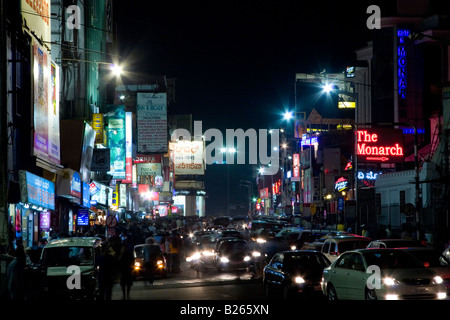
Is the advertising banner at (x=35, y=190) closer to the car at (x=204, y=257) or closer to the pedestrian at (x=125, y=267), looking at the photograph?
the car at (x=204, y=257)

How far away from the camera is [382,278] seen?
47.1ft

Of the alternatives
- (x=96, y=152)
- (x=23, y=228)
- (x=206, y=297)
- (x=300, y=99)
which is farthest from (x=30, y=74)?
(x=300, y=99)

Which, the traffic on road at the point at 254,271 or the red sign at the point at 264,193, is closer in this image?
the traffic on road at the point at 254,271

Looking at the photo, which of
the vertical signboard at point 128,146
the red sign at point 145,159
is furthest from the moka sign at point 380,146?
the red sign at point 145,159

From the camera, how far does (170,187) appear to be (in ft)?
460

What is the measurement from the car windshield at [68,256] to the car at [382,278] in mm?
6899

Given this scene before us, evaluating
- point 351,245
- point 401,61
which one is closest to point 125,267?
point 351,245

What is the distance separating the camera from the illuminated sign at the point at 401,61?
50719 millimetres

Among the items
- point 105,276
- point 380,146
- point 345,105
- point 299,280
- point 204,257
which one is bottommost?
point 204,257

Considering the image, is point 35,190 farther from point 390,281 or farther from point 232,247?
point 390,281

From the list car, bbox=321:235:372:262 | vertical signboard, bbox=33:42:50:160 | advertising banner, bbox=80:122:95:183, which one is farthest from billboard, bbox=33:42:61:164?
car, bbox=321:235:372:262

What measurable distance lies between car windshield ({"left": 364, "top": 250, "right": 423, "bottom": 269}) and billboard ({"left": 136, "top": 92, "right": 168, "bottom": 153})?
38568 mm

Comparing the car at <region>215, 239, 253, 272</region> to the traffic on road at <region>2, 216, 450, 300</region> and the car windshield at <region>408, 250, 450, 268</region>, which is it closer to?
the traffic on road at <region>2, 216, 450, 300</region>

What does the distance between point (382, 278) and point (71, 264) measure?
8916 mm
